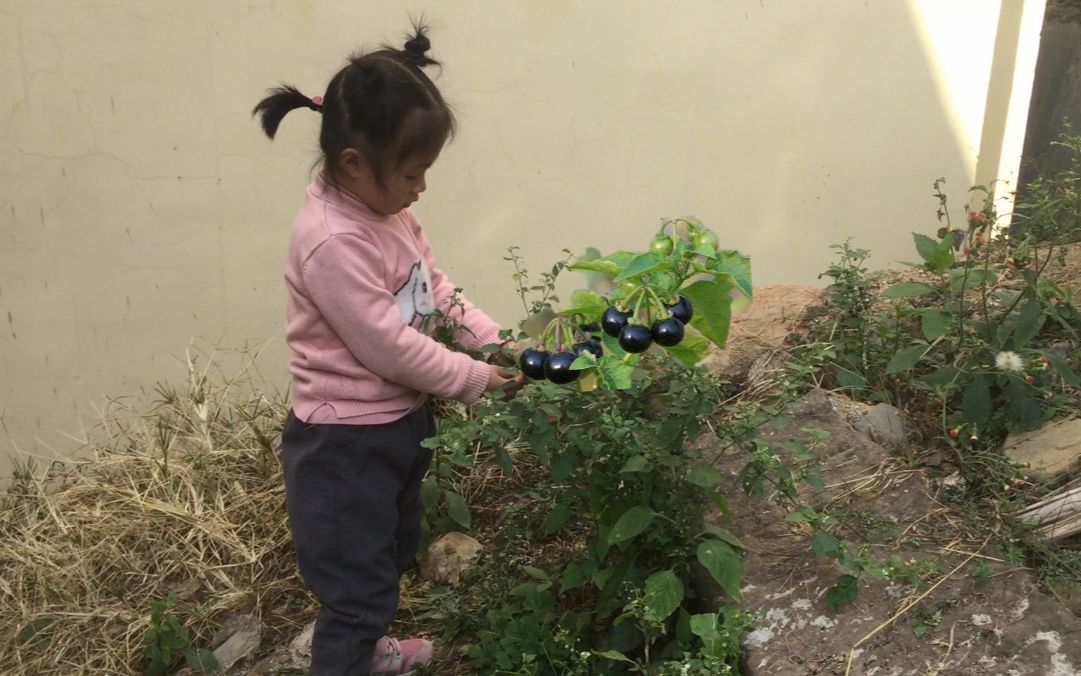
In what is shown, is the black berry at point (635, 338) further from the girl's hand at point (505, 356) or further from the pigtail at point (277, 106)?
the pigtail at point (277, 106)

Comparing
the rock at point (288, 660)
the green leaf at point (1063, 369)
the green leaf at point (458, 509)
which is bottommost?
the rock at point (288, 660)

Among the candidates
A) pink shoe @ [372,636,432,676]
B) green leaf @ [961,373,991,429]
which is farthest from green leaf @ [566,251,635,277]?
green leaf @ [961,373,991,429]

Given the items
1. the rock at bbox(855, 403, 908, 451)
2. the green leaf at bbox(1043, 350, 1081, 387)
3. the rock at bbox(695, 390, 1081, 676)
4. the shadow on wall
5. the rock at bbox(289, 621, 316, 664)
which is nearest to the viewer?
the rock at bbox(695, 390, 1081, 676)

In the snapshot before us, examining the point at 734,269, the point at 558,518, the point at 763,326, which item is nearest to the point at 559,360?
the point at 734,269

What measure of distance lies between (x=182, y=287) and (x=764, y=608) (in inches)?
89.9

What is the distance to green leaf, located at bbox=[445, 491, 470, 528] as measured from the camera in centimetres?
298

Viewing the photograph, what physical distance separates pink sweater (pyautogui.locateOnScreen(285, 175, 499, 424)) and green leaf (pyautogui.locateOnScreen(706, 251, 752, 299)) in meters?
0.62

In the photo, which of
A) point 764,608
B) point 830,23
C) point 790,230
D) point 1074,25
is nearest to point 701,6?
point 830,23

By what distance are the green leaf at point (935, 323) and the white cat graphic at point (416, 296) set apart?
1281 millimetres

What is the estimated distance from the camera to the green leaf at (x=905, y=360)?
9.71 ft

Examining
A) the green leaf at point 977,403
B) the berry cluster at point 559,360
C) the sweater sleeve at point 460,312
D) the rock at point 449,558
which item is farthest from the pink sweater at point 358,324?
the green leaf at point 977,403

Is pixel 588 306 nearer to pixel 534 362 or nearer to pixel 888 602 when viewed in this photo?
pixel 534 362

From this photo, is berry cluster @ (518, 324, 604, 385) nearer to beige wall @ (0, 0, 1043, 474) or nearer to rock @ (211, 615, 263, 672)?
rock @ (211, 615, 263, 672)

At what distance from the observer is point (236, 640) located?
2.93 metres
